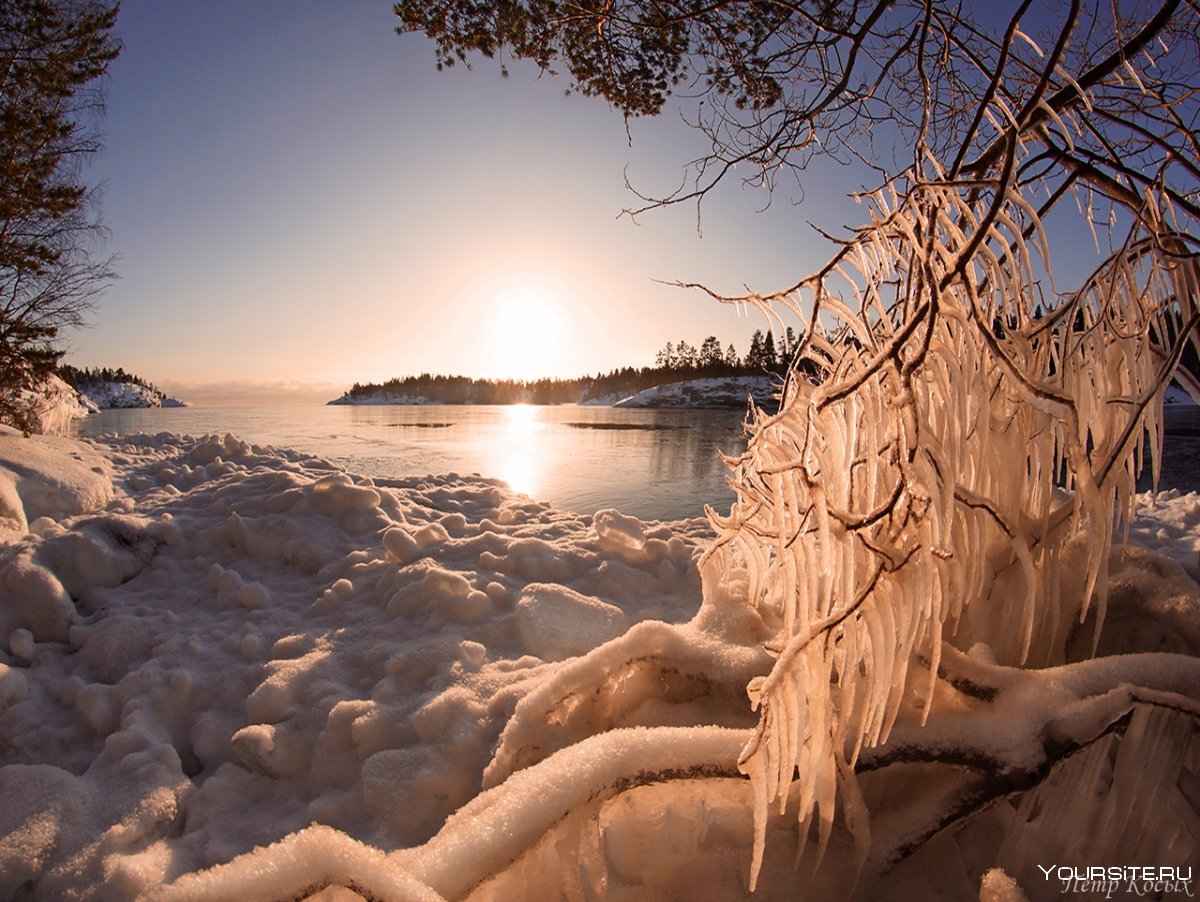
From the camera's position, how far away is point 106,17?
1195 centimetres

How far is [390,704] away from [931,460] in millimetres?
2343

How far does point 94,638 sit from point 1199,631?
14.9ft

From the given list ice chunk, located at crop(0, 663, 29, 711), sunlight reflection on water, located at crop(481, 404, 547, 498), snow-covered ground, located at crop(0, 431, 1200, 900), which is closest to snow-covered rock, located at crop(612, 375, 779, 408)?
sunlight reflection on water, located at crop(481, 404, 547, 498)

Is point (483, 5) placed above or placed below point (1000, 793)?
above

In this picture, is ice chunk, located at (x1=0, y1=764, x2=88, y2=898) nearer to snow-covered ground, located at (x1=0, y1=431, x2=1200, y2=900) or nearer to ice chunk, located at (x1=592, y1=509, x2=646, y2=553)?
snow-covered ground, located at (x1=0, y1=431, x2=1200, y2=900)

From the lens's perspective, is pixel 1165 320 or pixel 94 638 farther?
pixel 94 638

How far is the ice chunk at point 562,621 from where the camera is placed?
2.90 meters

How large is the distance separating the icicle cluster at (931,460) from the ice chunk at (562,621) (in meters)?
1.55

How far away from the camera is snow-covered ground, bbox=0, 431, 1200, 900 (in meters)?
1.18

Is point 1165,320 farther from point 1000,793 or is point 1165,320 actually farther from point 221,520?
point 221,520

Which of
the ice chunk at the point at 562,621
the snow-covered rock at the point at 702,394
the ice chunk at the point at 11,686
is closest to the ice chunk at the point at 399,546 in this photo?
the ice chunk at the point at 562,621

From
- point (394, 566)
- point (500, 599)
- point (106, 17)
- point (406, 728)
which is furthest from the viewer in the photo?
point (106, 17)

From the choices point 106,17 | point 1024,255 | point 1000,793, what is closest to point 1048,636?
point 1000,793

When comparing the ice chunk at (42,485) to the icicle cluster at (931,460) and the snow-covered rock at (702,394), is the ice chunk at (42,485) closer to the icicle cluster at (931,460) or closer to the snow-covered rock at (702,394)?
the icicle cluster at (931,460)
